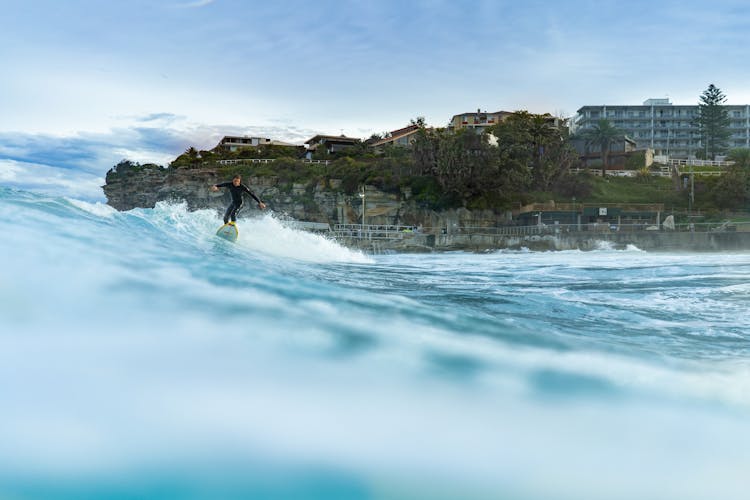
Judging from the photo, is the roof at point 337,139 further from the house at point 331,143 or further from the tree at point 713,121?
the tree at point 713,121

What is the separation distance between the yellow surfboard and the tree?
93.5 m

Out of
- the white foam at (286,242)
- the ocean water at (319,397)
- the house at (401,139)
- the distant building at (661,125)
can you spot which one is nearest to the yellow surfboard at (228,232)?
the white foam at (286,242)

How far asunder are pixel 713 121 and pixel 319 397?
338 ft

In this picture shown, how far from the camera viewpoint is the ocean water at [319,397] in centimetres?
266

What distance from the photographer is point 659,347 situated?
212 inches

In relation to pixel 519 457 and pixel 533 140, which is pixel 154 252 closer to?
pixel 519 457

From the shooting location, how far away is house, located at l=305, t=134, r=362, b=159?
8388 cm

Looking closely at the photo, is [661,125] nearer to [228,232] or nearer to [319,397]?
[228,232]

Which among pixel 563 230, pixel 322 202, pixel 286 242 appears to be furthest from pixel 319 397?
Result: pixel 322 202

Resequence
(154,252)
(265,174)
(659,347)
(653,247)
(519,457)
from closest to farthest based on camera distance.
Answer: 1. (519,457)
2. (659,347)
3. (154,252)
4. (653,247)
5. (265,174)

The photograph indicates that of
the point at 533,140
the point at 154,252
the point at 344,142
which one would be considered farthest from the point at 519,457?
the point at 344,142

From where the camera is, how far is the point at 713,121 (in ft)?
294

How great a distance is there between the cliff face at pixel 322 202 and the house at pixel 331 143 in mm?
17519

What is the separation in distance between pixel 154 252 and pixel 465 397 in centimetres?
456
